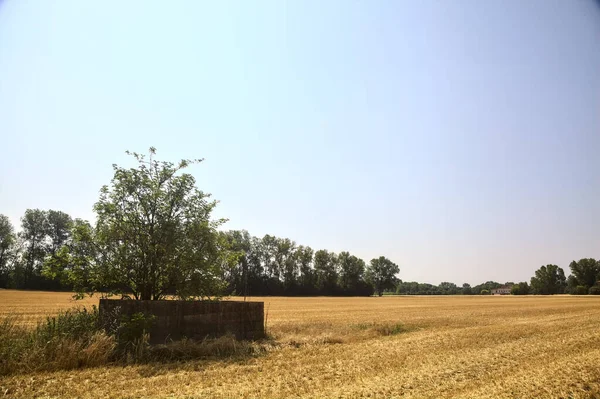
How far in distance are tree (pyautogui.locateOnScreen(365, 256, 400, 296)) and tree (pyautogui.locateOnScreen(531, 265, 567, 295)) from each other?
52.0 metres

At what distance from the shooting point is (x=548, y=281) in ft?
465

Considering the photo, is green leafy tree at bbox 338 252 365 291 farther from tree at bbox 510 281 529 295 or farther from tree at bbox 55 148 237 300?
tree at bbox 55 148 237 300

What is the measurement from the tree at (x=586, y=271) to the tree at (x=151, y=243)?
152500 mm

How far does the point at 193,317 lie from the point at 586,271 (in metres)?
159

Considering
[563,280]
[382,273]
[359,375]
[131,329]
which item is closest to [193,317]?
[131,329]

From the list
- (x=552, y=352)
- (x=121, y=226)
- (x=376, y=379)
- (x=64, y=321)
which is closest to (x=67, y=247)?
(x=121, y=226)

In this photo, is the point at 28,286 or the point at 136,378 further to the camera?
the point at 28,286

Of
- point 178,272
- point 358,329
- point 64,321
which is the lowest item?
point 358,329

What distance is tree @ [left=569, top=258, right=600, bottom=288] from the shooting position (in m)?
129

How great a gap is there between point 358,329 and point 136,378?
13.4m

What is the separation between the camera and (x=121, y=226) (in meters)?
14.7

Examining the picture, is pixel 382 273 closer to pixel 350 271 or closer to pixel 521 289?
pixel 350 271

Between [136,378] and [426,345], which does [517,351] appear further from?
[136,378]

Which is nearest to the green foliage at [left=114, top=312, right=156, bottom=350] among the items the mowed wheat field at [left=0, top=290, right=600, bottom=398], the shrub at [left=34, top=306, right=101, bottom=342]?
the shrub at [left=34, top=306, right=101, bottom=342]
